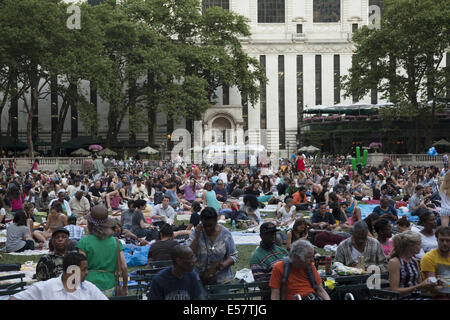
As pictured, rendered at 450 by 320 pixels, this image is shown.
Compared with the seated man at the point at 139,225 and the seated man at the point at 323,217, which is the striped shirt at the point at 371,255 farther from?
the seated man at the point at 139,225

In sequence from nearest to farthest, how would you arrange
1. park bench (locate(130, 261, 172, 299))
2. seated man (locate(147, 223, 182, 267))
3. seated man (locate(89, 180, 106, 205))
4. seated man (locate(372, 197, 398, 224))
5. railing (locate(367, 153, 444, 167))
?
park bench (locate(130, 261, 172, 299))
seated man (locate(147, 223, 182, 267))
seated man (locate(372, 197, 398, 224))
seated man (locate(89, 180, 106, 205))
railing (locate(367, 153, 444, 167))

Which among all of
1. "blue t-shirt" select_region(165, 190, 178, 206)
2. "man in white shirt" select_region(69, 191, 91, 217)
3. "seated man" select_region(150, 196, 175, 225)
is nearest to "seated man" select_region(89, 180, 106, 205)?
"blue t-shirt" select_region(165, 190, 178, 206)

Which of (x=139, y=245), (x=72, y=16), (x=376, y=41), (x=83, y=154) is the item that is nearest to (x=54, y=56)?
(x=72, y=16)

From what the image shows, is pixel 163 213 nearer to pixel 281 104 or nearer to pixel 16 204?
pixel 16 204

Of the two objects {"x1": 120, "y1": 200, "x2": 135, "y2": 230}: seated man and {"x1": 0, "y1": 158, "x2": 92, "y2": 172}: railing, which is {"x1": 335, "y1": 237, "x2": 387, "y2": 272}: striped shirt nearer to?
{"x1": 120, "y1": 200, "x2": 135, "y2": 230}: seated man

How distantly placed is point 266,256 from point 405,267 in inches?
62.1

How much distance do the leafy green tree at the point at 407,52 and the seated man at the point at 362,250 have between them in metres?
32.9

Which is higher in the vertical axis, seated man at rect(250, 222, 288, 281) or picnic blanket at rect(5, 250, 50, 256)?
seated man at rect(250, 222, 288, 281)

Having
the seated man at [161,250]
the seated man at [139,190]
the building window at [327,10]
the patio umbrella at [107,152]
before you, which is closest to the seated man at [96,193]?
the seated man at [139,190]

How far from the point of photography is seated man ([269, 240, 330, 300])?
5.77 metres

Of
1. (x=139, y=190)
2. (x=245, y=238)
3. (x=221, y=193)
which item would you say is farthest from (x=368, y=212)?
(x=139, y=190)

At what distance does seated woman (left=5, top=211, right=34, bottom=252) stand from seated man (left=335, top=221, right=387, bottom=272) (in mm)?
6958

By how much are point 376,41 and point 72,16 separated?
→ 67.8 ft

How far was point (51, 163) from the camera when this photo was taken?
134 ft
